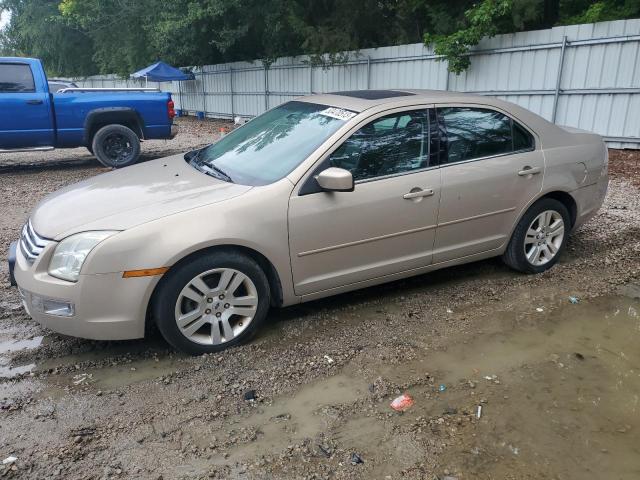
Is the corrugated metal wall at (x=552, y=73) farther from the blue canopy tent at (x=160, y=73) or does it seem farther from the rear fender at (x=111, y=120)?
the blue canopy tent at (x=160, y=73)

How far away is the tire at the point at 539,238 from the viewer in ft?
15.3

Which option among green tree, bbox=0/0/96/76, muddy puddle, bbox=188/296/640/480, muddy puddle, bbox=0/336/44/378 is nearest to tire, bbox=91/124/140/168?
muddy puddle, bbox=0/336/44/378

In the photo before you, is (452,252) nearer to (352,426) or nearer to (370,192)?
(370,192)

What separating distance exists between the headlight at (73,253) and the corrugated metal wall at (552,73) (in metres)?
10.1

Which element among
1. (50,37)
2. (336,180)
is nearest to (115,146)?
(336,180)

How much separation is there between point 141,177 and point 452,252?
252 cm

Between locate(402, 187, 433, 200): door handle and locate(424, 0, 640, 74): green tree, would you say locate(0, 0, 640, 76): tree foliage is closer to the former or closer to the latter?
locate(424, 0, 640, 74): green tree

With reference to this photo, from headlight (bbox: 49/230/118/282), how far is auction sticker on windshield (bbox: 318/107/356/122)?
1814 mm

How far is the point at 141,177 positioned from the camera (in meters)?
4.06

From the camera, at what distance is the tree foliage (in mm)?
12383

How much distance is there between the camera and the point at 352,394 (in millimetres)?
3137

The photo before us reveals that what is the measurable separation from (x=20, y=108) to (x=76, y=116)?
90 cm

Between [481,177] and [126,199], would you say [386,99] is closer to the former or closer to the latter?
[481,177]

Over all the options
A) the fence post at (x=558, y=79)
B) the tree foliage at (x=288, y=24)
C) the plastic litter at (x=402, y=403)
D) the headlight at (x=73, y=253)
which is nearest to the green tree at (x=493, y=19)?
the tree foliage at (x=288, y=24)
